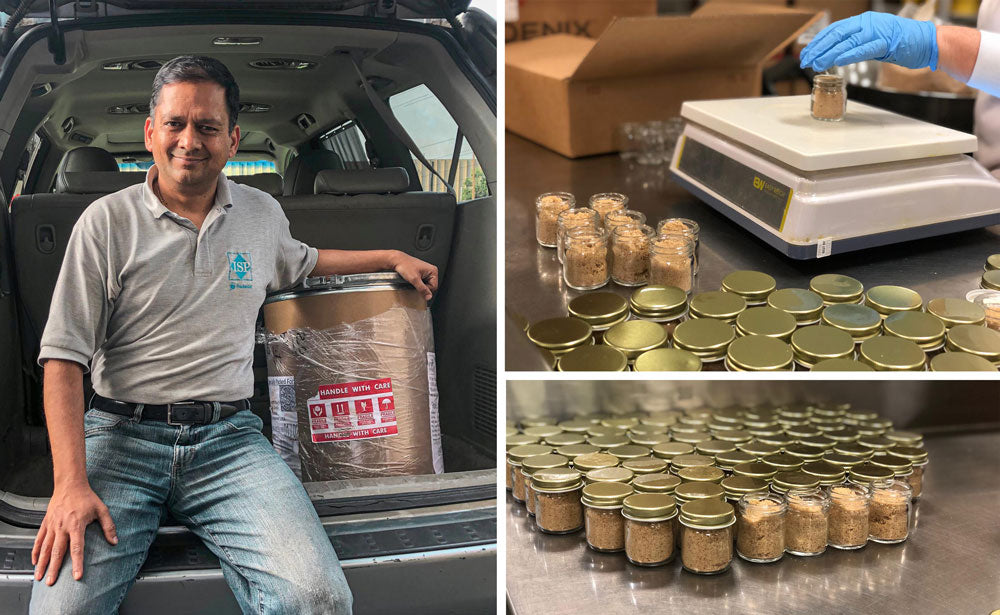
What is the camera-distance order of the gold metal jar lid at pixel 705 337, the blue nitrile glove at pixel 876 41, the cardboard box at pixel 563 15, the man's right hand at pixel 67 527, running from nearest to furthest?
the man's right hand at pixel 67 527, the gold metal jar lid at pixel 705 337, the blue nitrile glove at pixel 876 41, the cardboard box at pixel 563 15

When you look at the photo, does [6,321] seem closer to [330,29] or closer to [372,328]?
[372,328]

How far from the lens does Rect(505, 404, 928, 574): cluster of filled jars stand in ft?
4.34

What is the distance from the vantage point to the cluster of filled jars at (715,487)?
1323 mm

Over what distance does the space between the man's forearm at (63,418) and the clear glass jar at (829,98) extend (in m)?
1.27

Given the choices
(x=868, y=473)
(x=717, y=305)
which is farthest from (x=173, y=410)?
(x=868, y=473)

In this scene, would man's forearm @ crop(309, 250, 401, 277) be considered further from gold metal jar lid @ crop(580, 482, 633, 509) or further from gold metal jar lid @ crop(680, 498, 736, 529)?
gold metal jar lid @ crop(680, 498, 736, 529)

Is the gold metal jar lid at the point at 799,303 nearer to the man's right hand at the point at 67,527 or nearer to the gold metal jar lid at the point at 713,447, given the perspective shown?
the gold metal jar lid at the point at 713,447

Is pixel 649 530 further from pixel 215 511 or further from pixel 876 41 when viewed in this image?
pixel 876 41

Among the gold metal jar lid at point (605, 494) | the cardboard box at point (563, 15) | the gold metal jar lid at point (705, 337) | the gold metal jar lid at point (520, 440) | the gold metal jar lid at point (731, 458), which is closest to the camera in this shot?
the gold metal jar lid at point (705, 337)

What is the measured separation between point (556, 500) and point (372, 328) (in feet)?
1.66

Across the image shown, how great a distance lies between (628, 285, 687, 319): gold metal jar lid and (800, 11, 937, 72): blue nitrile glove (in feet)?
2.01

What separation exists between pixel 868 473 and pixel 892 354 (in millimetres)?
562

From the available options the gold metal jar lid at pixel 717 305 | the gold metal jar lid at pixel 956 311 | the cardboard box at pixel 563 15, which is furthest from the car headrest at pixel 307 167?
the cardboard box at pixel 563 15

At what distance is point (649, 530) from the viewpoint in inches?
51.7
